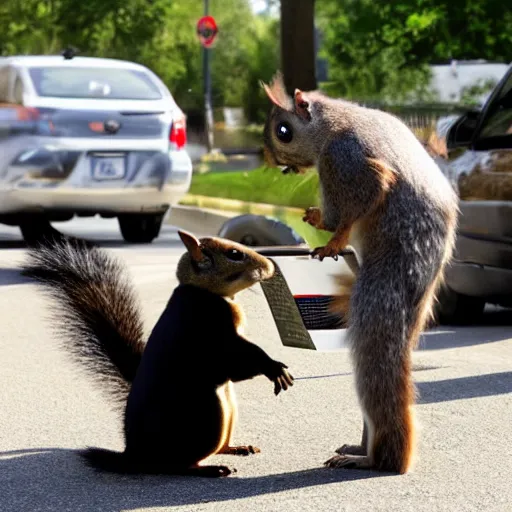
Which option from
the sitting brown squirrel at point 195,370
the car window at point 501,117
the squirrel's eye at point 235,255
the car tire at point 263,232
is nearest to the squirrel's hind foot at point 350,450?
the sitting brown squirrel at point 195,370

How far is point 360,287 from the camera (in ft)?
18.3

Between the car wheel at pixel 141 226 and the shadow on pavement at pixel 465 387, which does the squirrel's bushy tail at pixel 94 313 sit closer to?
the shadow on pavement at pixel 465 387

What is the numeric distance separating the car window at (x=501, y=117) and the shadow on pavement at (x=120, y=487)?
4512 mm

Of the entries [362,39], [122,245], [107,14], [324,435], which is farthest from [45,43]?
[324,435]

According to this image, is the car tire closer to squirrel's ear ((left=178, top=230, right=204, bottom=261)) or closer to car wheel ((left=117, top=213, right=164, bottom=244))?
squirrel's ear ((left=178, top=230, right=204, bottom=261))

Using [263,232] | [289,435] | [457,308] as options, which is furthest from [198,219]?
[289,435]

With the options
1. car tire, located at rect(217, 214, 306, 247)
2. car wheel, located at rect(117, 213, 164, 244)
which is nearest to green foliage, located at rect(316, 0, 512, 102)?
car wheel, located at rect(117, 213, 164, 244)

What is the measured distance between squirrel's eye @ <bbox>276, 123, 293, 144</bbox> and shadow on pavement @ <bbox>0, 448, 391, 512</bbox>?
4.01 feet

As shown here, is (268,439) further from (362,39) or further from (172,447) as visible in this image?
(362,39)

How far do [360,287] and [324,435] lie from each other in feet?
4.16

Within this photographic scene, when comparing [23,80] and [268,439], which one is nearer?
[268,439]

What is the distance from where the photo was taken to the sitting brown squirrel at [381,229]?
5469mm

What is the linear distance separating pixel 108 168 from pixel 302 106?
30.8 ft

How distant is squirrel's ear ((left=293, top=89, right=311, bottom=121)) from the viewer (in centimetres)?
561
